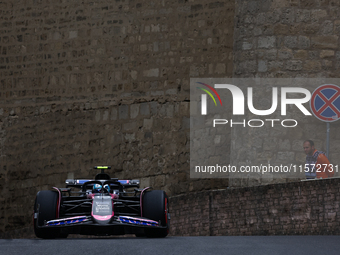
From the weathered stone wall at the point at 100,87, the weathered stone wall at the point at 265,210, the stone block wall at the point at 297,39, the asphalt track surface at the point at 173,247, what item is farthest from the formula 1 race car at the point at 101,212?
the weathered stone wall at the point at 100,87

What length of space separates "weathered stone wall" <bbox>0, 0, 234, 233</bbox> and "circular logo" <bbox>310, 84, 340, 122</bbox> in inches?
134

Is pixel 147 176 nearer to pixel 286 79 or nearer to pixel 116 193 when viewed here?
pixel 286 79

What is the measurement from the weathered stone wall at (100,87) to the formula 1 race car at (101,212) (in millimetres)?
6123

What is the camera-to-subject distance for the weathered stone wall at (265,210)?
1170 cm

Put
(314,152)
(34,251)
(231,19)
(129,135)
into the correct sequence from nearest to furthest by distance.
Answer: (34,251), (314,152), (231,19), (129,135)

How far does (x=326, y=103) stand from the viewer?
13.2m

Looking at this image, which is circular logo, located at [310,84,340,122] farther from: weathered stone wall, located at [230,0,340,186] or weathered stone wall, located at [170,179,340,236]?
weathered stone wall, located at [170,179,340,236]

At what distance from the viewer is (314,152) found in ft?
46.9

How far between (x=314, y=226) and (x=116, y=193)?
321cm

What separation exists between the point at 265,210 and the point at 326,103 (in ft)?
7.60

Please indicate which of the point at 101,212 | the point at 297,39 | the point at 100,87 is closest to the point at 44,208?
the point at 101,212

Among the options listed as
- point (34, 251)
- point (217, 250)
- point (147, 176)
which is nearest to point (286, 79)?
point (147, 176)

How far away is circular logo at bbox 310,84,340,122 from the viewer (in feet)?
43.3

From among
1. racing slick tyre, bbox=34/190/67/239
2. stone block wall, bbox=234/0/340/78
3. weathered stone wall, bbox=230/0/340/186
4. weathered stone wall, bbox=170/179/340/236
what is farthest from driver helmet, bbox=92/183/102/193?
stone block wall, bbox=234/0/340/78
